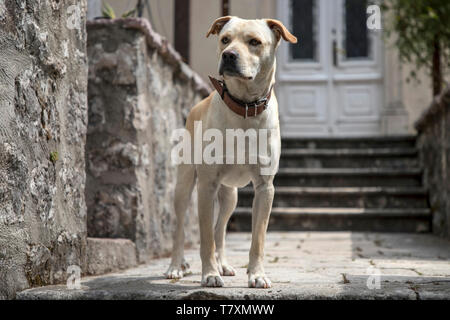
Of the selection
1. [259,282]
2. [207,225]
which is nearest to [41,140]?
[207,225]

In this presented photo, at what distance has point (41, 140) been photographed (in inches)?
97.0

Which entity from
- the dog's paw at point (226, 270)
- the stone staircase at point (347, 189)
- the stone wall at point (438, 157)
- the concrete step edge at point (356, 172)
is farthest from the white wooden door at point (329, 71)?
the dog's paw at point (226, 270)

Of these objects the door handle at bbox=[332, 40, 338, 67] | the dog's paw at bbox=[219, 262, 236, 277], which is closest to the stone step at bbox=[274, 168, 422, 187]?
the door handle at bbox=[332, 40, 338, 67]

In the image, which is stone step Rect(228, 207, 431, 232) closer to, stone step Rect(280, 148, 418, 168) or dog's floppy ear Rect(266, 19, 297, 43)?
stone step Rect(280, 148, 418, 168)

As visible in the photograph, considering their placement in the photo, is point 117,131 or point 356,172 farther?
point 356,172

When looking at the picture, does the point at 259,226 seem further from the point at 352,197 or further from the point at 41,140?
the point at 352,197

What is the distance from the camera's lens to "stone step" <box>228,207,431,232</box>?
598cm

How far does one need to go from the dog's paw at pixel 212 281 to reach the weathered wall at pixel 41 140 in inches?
25.8

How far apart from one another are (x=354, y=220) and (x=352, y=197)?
0.35 meters

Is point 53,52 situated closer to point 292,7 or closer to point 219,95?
point 219,95

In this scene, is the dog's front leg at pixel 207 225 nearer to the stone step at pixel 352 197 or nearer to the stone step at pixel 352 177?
the stone step at pixel 352 197

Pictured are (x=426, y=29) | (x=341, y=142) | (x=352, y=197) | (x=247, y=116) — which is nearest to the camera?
(x=247, y=116)

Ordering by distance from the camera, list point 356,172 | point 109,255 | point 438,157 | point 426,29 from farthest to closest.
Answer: point 356,172 < point 426,29 < point 438,157 < point 109,255

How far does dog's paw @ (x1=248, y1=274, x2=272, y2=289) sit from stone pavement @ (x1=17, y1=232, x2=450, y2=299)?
3 cm
